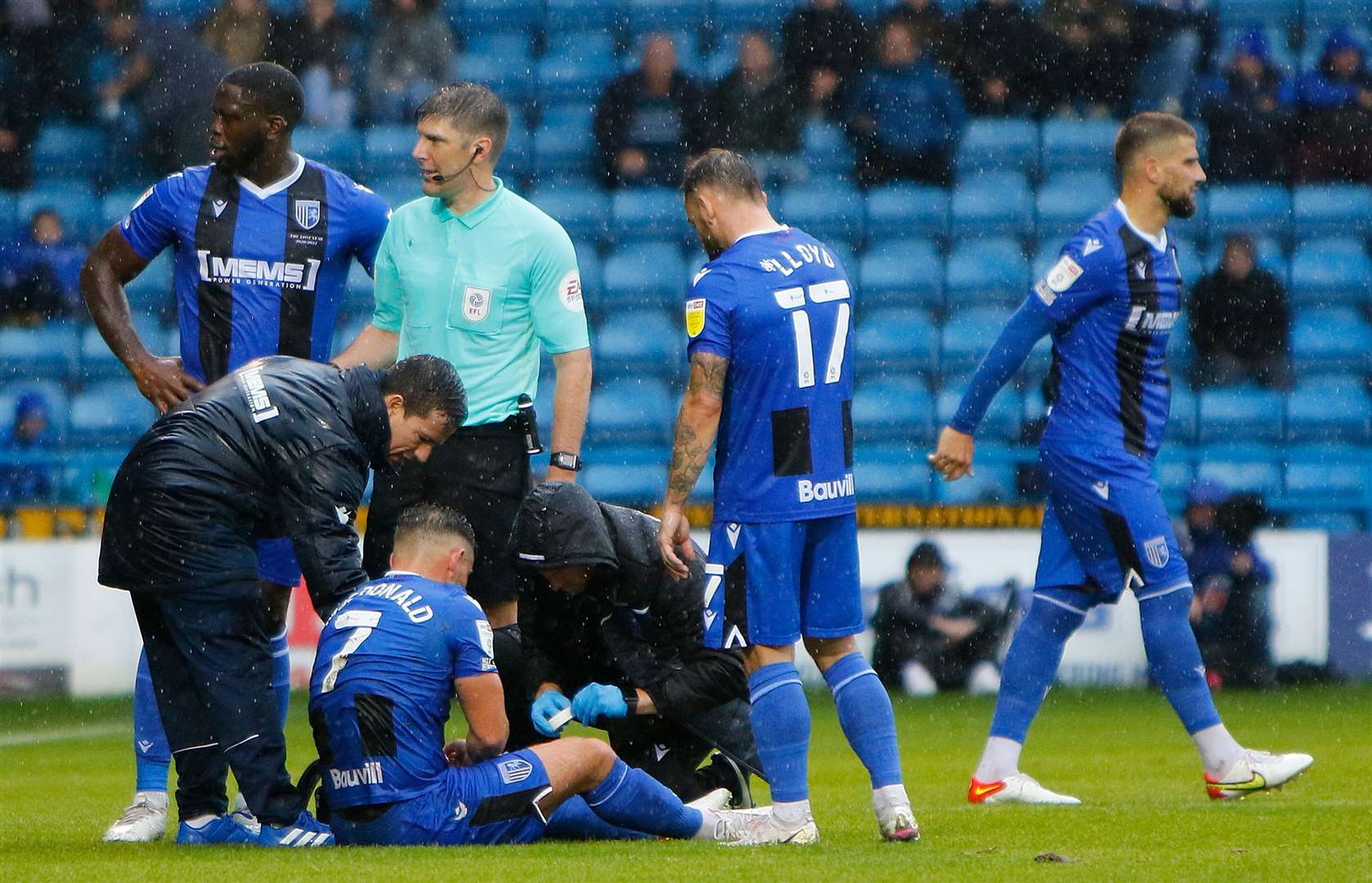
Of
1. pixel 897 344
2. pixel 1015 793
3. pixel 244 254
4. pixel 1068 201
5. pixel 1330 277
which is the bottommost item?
pixel 1015 793

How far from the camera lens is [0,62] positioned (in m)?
14.7

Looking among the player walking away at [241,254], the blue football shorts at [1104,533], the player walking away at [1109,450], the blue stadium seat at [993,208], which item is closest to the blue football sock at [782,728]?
the player walking away at [1109,450]

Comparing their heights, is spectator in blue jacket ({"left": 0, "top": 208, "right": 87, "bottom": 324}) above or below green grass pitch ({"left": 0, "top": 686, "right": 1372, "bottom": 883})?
above

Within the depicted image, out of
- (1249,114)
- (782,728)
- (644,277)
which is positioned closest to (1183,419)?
(1249,114)

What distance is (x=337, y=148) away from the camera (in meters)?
14.1

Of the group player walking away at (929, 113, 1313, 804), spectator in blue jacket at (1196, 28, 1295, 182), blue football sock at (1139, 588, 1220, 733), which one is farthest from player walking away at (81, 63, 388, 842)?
spectator in blue jacket at (1196, 28, 1295, 182)

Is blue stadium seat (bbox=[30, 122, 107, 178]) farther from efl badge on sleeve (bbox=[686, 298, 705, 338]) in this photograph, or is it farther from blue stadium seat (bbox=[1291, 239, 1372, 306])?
efl badge on sleeve (bbox=[686, 298, 705, 338])

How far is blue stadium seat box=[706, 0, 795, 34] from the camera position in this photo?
14906mm

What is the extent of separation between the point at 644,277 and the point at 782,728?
838 cm

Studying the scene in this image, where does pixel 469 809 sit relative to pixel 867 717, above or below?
below

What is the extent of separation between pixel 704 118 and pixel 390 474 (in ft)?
25.4

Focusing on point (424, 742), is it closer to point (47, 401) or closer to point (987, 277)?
point (47, 401)

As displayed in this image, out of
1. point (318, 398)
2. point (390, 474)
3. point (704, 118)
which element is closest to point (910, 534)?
point (704, 118)

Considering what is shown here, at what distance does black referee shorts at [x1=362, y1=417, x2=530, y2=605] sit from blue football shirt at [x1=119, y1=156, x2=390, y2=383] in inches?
24.7
